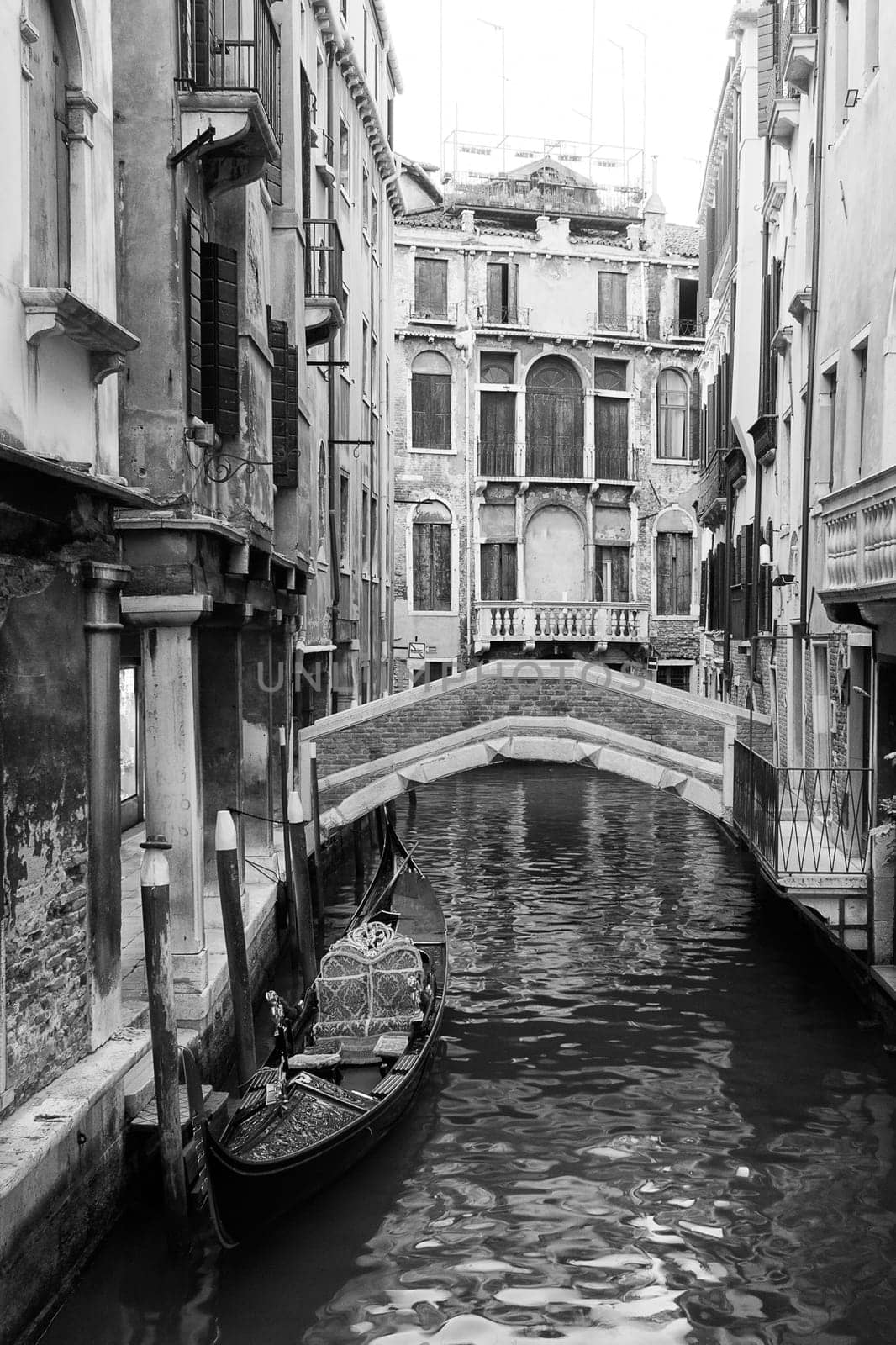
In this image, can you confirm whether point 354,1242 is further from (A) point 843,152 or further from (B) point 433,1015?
(A) point 843,152

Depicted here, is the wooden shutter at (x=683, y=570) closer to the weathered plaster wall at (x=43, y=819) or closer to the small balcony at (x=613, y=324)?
the small balcony at (x=613, y=324)

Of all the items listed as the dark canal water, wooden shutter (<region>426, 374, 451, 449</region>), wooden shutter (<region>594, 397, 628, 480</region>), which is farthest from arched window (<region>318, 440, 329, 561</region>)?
wooden shutter (<region>594, 397, 628, 480</region>)

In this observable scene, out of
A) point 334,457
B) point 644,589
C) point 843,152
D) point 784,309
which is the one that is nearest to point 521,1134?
point 843,152

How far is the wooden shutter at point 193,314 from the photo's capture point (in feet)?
24.8

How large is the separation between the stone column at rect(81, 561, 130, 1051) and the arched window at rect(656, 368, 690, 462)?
→ 69.8 ft

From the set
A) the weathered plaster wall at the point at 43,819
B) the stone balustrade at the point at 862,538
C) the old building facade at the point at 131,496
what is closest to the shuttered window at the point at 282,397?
the old building facade at the point at 131,496

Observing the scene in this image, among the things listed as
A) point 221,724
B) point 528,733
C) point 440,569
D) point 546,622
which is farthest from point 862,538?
point 440,569

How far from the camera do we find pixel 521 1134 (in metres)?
7.31

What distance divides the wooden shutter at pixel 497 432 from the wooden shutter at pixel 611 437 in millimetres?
1660

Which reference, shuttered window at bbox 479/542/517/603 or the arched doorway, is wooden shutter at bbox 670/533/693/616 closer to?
the arched doorway

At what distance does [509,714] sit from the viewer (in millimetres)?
12359

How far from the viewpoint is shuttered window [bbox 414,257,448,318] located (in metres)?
25.0

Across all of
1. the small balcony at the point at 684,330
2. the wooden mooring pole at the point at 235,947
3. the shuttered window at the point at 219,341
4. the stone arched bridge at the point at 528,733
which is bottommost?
the wooden mooring pole at the point at 235,947

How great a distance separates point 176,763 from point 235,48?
4.40 metres
